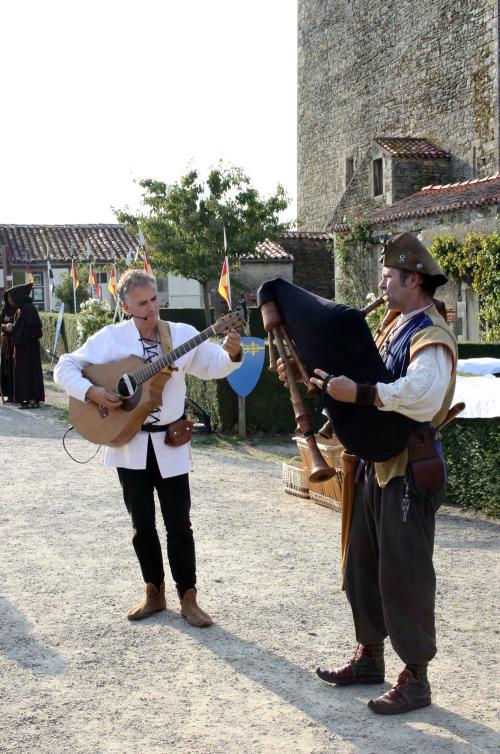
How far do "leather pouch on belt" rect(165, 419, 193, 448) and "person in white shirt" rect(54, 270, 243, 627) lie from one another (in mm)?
30

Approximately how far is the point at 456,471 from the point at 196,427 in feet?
16.3

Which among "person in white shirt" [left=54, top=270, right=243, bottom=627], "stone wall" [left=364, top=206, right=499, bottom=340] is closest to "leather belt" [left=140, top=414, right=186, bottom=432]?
"person in white shirt" [left=54, top=270, right=243, bottom=627]

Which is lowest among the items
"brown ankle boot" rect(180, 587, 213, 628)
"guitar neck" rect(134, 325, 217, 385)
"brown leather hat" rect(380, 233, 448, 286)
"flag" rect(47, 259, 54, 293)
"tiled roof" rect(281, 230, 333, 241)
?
"brown ankle boot" rect(180, 587, 213, 628)

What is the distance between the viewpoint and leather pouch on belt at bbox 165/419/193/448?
471 cm

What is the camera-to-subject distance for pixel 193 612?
4770mm

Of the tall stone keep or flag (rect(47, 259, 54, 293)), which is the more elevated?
the tall stone keep

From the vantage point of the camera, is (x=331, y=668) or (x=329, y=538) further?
(x=329, y=538)

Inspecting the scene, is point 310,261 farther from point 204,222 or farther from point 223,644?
point 223,644

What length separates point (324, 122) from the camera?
3438 centimetres

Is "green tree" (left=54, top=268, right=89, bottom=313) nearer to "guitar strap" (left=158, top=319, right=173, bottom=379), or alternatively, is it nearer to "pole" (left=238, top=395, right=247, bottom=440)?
"pole" (left=238, top=395, right=247, bottom=440)

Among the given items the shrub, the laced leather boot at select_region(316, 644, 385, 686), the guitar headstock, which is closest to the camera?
the laced leather boot at select_region(316, 644, 385, 686)

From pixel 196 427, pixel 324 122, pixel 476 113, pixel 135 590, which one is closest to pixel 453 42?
pixel 476 113

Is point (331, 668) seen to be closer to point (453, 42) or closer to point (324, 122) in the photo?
point (453, 42)

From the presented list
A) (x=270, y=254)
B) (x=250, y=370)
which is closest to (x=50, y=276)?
(x=270, y=254)
